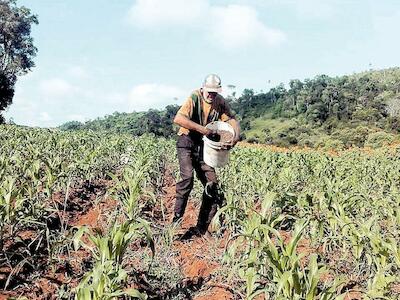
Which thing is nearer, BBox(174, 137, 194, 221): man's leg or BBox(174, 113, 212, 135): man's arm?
BBox(174, 113, 212, 135): man's arm

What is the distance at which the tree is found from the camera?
4203 centimetres

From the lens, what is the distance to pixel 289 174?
8.07 metres

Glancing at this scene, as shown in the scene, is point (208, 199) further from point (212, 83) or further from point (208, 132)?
point (212, 83)

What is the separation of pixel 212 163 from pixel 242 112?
6417 centimetres

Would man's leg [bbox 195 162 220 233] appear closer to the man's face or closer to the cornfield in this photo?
the cornfield

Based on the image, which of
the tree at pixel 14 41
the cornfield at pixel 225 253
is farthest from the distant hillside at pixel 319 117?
the cornfield at pixel 225 253

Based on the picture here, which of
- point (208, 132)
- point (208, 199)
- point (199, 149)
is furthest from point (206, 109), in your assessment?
point (208, 199)

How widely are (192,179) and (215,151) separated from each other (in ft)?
1.44

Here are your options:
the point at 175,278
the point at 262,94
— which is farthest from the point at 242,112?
the point at 175,278

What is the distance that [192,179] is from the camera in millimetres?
5715

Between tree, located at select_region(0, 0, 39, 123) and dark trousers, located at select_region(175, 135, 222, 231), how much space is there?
38.3m

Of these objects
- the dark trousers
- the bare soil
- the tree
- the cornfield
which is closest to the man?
the dark trousers

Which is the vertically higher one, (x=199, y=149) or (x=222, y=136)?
(x=222, y=136)

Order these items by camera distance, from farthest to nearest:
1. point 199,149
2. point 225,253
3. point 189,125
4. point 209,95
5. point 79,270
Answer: point 199,149, point 209,95, point 189,125, point 79,270, point 225,253
